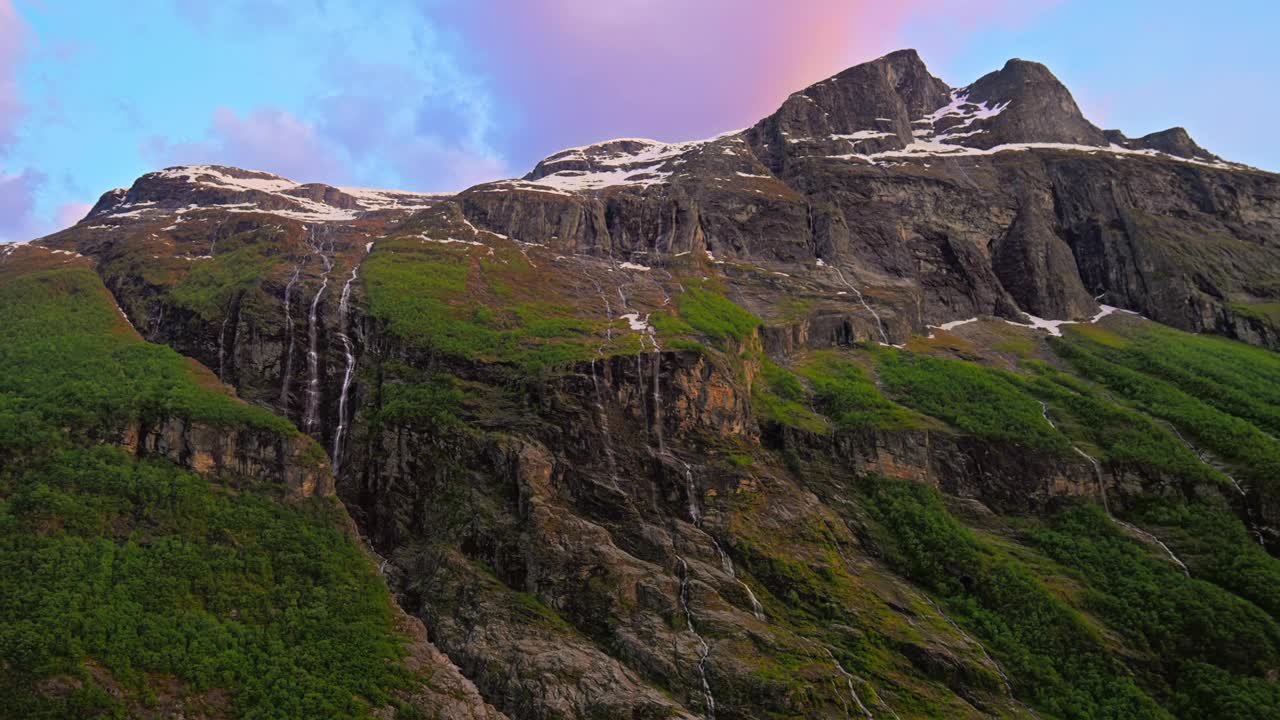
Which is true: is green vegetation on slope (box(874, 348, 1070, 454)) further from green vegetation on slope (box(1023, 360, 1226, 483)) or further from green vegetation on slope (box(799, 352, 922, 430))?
green vegetation on slope (box(799, 352, 922, 430))

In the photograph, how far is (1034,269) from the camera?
5069 inches

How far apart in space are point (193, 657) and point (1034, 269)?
4965 inches

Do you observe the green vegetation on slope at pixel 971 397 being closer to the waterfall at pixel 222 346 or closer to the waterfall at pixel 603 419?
the waterfall at pixel 603 419

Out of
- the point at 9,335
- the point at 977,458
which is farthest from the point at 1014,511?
the point at 9,335

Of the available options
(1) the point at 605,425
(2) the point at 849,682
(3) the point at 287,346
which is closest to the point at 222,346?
(3) the point at 287,346

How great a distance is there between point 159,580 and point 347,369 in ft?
95.8

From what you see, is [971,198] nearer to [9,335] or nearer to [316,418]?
[316,418]

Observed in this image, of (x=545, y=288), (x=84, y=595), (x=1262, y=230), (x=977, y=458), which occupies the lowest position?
(x=84, y=595)

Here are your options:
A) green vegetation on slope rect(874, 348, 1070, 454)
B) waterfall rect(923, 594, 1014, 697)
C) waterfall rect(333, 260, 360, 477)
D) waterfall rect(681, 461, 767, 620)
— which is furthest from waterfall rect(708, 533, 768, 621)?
waterfall rect(333, 260, 360, 477)

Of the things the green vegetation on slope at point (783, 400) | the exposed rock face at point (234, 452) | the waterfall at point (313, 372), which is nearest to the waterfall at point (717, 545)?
the green vegetation on slope at point (783, 400)

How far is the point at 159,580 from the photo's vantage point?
52125mm

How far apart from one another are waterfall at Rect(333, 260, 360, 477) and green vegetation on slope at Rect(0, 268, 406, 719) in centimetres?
649

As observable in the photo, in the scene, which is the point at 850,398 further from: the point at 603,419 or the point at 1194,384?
the point at 1194,384

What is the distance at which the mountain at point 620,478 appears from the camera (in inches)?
2003
